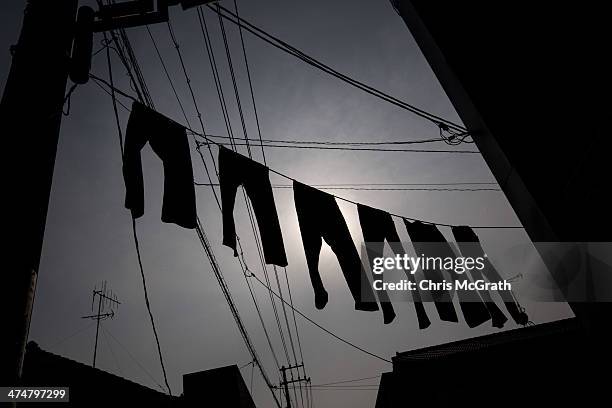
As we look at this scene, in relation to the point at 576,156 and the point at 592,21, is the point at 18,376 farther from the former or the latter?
the point at 592,21

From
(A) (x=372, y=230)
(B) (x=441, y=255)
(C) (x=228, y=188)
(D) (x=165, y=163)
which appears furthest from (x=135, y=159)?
(B) (x=441, y=255)

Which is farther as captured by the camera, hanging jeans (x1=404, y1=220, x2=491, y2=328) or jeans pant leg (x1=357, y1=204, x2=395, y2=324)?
hanging jeans (x1=404, y1=220, x2=491, y2=328)

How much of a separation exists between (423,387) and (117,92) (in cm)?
1228

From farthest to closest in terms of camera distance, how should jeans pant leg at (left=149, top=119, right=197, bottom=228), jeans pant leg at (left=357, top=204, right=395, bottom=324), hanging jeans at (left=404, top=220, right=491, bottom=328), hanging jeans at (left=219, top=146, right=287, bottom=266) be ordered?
hanging jeans at (left=404, top=220, right=491, bottom=328)
jeans pant leg at (left=357, top=204, right=395, bottom=324)
hanging jeans at (left=219, top=146, right=287, bottom=266)
jeans pant leg at (left=149, top=119, right=197, bottom=228)

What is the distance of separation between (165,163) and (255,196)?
1231mm

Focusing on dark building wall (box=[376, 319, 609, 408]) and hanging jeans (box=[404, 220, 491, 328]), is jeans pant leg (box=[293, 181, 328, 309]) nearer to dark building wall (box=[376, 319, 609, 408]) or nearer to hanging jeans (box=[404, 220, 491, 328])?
hanging jeans (box=[404, 220, 491, 328])

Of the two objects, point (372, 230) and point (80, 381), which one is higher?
point (372, 230)

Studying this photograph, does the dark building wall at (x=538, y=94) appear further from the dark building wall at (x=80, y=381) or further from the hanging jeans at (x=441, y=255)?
the dark building wall at (x=80, y=381)

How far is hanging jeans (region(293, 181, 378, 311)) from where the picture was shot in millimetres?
5191

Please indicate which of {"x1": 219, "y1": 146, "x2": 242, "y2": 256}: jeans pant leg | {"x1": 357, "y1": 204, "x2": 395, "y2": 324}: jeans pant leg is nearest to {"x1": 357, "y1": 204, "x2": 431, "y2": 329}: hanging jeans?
{"x1": 357, "y1": 204, "x2": 395, "y2": 324}: jeans pant leg

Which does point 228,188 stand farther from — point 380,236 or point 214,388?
point 214,388

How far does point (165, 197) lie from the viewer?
408 cm

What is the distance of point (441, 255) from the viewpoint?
619 centimetres

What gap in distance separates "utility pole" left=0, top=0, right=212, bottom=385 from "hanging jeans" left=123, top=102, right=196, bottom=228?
0.98 m
